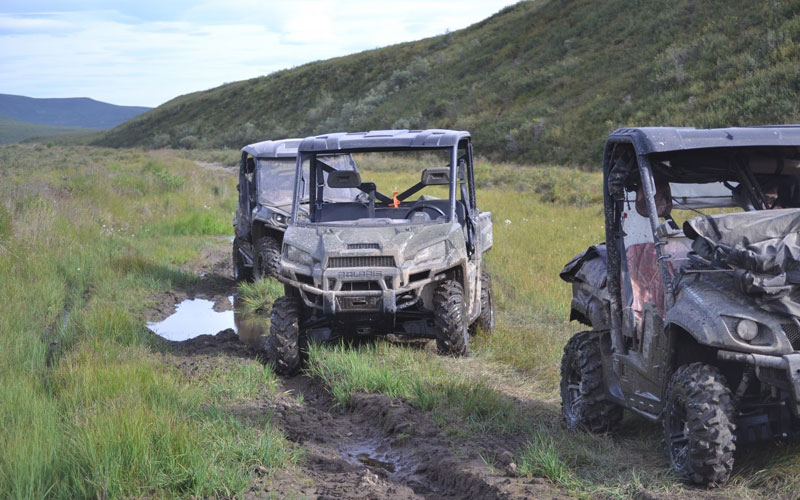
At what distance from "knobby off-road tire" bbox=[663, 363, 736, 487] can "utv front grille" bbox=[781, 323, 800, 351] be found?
1.33ft

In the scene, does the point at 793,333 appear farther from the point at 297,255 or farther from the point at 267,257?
the point at 267,257

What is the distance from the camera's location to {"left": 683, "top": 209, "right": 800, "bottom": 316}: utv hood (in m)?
4.17

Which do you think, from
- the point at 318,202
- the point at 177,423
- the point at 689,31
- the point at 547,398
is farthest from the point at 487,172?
the point at 177,423

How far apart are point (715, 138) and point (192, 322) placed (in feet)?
25.1

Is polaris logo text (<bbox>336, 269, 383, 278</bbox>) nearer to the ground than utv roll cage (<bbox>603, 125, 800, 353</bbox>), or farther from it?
nearer to the ground

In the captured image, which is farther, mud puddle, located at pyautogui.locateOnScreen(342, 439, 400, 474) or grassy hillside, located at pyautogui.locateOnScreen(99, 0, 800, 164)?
grassy hillside, located at pyautogui.locateOnScreen(99, 0, 800, 164)

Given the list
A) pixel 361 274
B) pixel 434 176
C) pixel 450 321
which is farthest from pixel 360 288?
pixel 434 176

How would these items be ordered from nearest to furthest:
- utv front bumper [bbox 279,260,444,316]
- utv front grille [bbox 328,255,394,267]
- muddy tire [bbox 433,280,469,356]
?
utv front bumper [bbox 279,260,444,316], utv front grille [bbox 328,255,394,267], muddy tire [bbox 433,280,469,356]

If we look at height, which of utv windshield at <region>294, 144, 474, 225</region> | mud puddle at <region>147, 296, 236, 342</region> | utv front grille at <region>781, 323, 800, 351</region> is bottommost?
mud puddle at <region>147, 296, 236, 342</region>

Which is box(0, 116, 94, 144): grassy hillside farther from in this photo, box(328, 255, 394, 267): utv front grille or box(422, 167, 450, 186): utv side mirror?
box(328, 255, 394, 267): utv front grille

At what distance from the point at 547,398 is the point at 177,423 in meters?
3.08

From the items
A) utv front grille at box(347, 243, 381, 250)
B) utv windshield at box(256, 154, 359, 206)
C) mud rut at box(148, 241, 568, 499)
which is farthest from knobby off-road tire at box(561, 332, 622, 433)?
utv windshield at box(256, 154, 359, 206)

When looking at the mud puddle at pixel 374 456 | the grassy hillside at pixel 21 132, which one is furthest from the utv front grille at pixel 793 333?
the grassy hillside at pixel 21 132

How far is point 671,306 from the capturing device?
4664 millimetres
